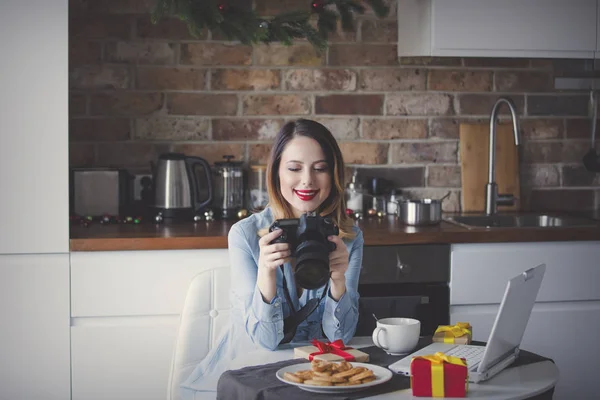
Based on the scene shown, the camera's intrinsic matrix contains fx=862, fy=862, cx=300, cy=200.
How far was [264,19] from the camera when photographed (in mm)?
3229

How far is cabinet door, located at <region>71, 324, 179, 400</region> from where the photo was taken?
2.81 metres

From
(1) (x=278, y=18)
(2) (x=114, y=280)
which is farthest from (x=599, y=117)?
(2) (x=114, y=280)

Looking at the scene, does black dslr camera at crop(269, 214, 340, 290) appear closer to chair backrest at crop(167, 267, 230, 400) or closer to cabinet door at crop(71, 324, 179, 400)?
chair backrest at crop(167, 267, 230, 400)

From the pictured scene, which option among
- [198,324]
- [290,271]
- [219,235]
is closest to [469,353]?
[290,271]

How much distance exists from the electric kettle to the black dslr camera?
4.38ft

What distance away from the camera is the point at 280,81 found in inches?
135

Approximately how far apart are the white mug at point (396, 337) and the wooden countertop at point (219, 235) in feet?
3.67

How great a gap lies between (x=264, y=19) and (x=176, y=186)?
71cm

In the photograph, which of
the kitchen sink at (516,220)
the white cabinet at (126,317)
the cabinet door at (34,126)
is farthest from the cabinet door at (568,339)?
the cabinet door at (34,126)

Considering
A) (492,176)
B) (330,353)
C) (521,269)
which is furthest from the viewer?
(492,176)

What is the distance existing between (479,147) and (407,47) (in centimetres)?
52

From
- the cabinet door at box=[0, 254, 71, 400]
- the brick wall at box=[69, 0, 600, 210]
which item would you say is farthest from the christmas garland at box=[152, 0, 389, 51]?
the cabinet door at box=[0, 254, 71, 400]

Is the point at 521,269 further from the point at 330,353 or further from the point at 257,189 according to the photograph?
the point at 330,353

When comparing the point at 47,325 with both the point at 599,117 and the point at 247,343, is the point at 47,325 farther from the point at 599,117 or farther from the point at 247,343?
the point at 599,117
